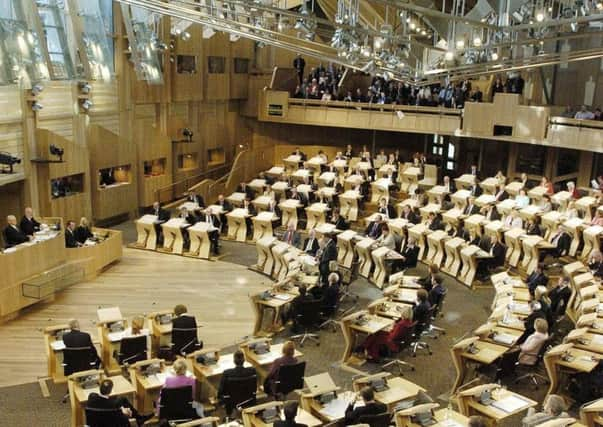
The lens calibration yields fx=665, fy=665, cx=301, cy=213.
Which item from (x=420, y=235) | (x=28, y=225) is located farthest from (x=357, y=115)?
(x=28, y=225)

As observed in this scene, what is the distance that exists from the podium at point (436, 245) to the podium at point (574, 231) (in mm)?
2868

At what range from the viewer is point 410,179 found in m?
22.3

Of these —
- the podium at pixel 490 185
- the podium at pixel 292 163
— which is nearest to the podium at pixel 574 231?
the podium at pixel 490 185

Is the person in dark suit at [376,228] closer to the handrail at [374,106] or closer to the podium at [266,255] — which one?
the podium at [266,255]

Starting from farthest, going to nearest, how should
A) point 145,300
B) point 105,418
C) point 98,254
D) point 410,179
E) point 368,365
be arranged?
point 410,179
point 98,254
point 145,300
point 368,365
point 105,418

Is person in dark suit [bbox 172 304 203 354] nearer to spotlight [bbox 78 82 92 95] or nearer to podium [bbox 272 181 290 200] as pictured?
spotlight [bbox 78 82 92 95]

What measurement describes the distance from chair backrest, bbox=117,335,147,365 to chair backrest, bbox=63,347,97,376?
0.46 metres

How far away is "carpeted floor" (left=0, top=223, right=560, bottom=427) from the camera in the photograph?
9562 mm

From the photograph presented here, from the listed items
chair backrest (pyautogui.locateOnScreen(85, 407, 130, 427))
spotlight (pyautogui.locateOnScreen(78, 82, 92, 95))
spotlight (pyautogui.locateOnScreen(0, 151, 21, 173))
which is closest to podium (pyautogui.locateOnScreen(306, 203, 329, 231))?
spotlight (pyautogui.locateOnScreen(78, 82, 92, 95))

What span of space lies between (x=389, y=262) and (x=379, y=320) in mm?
3863

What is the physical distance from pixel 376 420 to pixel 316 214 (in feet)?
39.2

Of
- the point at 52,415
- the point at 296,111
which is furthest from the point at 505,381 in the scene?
the point at 296,111

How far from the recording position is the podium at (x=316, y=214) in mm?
19344

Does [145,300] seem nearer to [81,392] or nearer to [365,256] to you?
[365,256]
